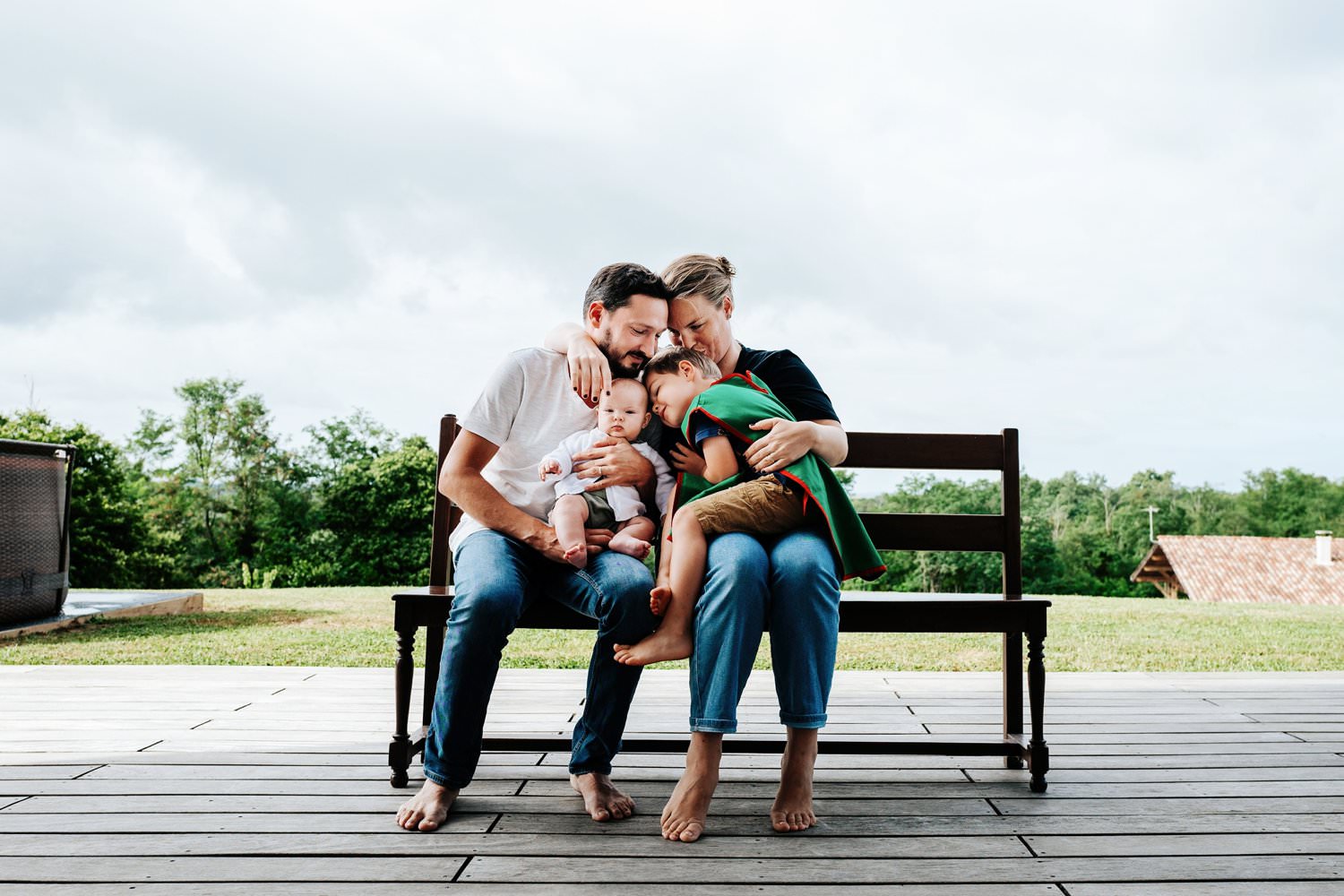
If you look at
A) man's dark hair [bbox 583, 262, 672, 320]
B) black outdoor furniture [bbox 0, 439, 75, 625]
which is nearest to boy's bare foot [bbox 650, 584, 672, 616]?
man's dark hair [bbox 583, 262, 672, 320]

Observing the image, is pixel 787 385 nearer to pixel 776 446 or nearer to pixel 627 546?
pixel 776 446

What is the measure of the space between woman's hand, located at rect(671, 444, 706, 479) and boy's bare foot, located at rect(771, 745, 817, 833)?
0.66 m

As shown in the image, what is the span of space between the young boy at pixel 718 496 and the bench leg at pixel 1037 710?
513 millimetres

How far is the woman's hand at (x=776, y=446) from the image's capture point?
2.14 meters

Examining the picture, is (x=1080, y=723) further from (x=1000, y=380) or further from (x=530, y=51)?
(x=1000, y=380)

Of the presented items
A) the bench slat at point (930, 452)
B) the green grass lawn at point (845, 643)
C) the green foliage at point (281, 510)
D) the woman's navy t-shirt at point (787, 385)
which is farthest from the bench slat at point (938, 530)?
the green foliage at point (281, 510)

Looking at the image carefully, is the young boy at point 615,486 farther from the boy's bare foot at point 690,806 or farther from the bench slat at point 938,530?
the bench slat at point 938,530

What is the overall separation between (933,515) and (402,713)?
58.2 inches

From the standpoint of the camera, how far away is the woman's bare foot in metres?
1.94

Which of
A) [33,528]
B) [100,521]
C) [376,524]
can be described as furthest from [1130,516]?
[33,528]

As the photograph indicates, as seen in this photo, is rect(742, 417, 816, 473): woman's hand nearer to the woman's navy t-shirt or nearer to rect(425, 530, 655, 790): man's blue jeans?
the woman's navy t-shirt

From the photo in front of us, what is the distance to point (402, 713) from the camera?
230cm

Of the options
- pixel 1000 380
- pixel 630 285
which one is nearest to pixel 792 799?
pixel 630 285

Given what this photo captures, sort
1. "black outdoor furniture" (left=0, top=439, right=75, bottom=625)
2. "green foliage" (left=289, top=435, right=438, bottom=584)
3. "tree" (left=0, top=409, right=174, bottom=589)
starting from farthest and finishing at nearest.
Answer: "green foliage" (left=289, top=435, right=438, bottom=584) < "tree" (left=0, top=409, right=174, bottom=589) < "black outdoor furniture" (left=0, top=439, right=75, bottom=625)
